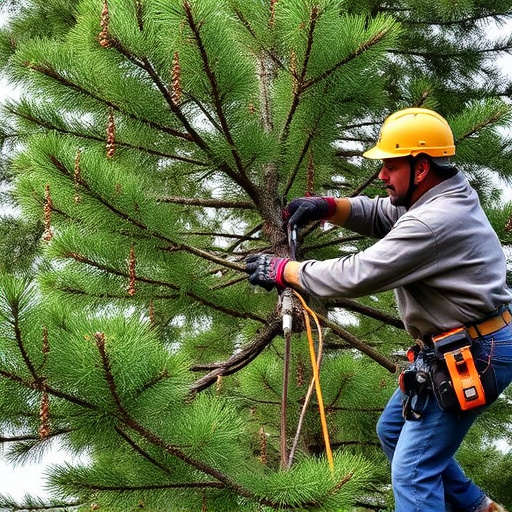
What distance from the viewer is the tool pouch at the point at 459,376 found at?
111 inches

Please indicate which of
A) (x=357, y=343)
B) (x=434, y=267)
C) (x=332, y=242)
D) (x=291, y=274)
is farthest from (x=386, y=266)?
(x=332, y=242)

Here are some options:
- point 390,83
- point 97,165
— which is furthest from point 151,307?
point 390,83

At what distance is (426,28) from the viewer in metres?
6.54

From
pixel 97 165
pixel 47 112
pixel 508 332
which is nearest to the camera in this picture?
pixel 508 332

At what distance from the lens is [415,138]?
3174mm

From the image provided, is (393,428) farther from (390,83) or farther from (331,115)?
(390,83)

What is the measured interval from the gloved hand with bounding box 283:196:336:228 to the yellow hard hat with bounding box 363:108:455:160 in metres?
0.50

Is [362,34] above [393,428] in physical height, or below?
above

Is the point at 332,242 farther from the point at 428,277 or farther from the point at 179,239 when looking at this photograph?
the point at 428,277

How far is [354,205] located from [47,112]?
6.38 feet

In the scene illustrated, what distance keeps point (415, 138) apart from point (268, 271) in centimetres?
78

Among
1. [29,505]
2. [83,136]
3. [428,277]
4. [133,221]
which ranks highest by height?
[83,136]

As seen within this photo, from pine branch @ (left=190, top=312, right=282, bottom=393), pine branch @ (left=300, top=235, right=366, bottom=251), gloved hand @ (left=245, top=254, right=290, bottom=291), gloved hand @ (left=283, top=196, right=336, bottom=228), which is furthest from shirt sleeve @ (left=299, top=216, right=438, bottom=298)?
pine branch @ (left=300, top=235, right=366, bottom=251)

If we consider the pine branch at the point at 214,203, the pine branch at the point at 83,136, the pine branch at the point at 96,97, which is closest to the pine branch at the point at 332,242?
the pine branch at the point at 214,203
